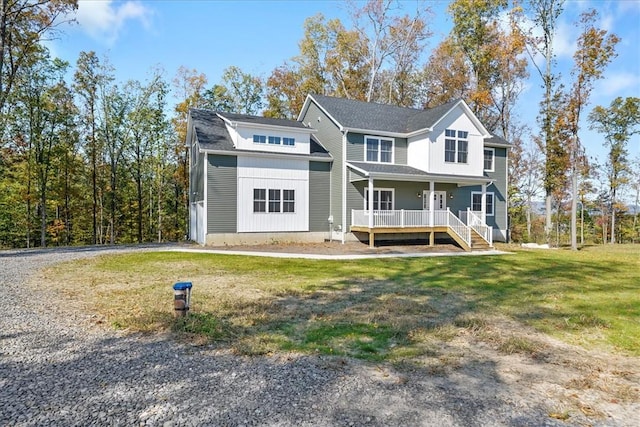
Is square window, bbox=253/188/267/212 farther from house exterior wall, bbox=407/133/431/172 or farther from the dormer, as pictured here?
house exterior wall, bbox=407/133/431/172

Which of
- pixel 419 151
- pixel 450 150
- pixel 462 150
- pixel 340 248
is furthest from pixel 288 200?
pixel 462 150

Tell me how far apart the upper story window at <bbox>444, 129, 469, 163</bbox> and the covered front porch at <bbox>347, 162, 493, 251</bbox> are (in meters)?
1.37

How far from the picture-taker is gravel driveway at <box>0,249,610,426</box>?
10.1 ft

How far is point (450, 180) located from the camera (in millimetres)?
18641

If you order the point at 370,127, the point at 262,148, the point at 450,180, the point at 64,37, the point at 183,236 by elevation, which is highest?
the point at 64,37

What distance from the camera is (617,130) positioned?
31.0 meters

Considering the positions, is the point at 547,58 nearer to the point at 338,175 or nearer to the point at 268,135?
the point at 338,175

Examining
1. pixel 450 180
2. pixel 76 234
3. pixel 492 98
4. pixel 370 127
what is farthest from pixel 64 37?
pixel 492 98

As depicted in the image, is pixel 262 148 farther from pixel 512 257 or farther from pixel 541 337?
pixel 541 337

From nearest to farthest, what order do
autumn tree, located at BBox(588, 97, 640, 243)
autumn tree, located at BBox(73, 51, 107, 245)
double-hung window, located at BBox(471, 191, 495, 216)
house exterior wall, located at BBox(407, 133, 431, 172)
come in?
house exterior wall, located at BBox(407, 133, 431, 172) → double-hung window, located at BBox(471, 191, 495, 216) → autumn tree, located at BBox(73, 51, 107, 245) → autumn tree, located at BBox(588, 97, 640, 243)

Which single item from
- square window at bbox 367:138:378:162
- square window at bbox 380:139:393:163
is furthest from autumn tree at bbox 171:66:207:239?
square window at bbox 380:139:393:163

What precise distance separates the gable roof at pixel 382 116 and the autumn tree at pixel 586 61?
4345mm

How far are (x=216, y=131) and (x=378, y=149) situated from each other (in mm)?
8201

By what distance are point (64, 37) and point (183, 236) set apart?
18.3 metres
